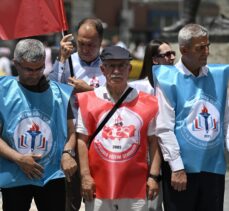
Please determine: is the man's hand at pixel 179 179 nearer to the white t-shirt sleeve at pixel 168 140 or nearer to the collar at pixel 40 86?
the white t-shirt sleeve at pixel 168 140

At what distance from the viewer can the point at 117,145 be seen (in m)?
4.02

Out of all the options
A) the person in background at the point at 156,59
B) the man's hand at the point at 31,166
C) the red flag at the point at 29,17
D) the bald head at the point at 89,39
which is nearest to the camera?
the man's hand at the point at 31,166


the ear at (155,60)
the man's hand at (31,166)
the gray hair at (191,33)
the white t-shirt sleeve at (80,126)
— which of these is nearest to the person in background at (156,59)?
the ear at (155,60)

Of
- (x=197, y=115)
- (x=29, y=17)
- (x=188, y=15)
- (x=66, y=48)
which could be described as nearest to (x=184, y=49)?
(x=197, y=115)

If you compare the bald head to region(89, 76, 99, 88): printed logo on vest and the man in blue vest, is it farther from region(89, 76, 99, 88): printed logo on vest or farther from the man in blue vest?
the man in blue vest

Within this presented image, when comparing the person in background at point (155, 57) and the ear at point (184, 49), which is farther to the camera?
the person in background at point (155, 57)

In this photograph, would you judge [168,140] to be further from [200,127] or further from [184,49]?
[184,49]

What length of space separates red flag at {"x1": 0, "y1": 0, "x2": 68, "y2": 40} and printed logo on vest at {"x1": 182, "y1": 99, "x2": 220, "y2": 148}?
1.25m

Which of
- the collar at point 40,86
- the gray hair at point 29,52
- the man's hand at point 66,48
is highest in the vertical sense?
the gray hair at point 29,52

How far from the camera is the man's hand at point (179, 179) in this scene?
13.7ft

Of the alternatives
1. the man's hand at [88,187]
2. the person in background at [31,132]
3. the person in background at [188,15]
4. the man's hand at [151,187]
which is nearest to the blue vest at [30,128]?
the person in background at [31,132]

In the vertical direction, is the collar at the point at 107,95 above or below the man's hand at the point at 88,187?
above

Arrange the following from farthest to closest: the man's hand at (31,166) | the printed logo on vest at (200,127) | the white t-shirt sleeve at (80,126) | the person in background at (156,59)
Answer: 1. the person in background at (156,59)
2. the printed logo on vest at (200,127)
3. the white t-shirt sleeve at (80,126)
4. the man's hand at (31,166)

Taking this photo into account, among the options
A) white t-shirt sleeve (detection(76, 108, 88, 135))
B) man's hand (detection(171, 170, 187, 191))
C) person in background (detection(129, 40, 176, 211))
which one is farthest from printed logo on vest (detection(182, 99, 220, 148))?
person in background (detection(129, 40, 176, 211))
